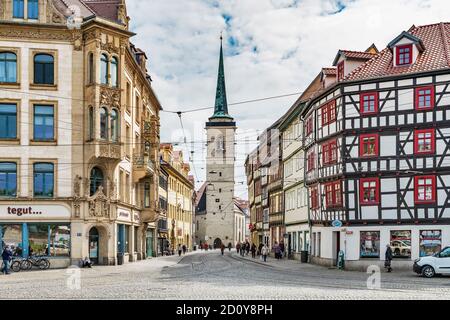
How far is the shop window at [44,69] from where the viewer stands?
140 ft

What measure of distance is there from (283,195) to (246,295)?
4524cm

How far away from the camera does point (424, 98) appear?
39.2m

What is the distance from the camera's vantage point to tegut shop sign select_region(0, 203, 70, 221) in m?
41.8

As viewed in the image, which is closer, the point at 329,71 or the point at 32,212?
the point at 32,212

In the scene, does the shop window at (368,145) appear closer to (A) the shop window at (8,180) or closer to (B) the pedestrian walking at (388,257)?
(B) the pedestrian walking at (388,257)

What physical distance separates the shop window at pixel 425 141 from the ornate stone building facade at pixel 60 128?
18.7 m

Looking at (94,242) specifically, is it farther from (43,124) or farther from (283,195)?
(283,195)

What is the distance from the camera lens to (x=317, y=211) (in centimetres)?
4744

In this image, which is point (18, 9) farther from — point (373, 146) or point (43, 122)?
point (373, 146)

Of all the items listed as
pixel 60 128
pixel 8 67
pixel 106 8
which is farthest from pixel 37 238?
pixel 106 8

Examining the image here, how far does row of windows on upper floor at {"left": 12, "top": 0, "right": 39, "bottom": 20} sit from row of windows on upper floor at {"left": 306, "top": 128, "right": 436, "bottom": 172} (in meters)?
20.7

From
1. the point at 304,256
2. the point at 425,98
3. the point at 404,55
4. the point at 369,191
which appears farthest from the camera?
the point at 304,256

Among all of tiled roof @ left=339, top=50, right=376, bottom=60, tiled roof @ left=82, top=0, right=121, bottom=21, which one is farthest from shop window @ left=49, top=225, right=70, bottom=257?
tiled roof @ left=339, top=50, right=376, bottom=60
